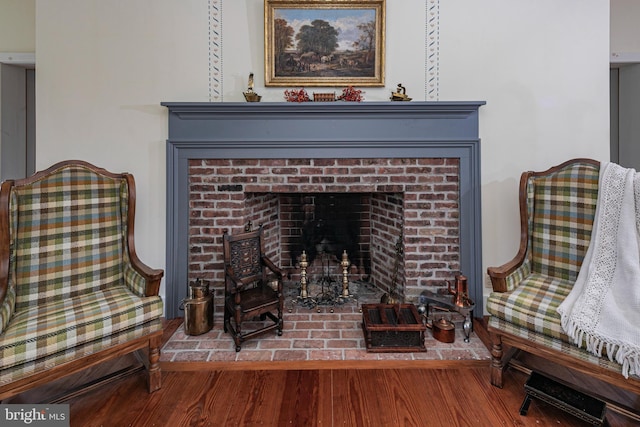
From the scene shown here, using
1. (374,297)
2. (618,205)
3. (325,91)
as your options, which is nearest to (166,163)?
(325,91)

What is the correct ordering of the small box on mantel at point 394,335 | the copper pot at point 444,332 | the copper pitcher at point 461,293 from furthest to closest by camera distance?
the copper pitcher at point 461,293 < the copper pot at point 444,332 < the small box on mantel at point 394,335

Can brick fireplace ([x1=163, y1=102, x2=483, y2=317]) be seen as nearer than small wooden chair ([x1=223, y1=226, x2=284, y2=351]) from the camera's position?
No

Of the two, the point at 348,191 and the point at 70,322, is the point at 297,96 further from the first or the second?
the point at 70,322

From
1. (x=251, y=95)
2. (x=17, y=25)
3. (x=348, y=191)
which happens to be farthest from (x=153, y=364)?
(x=17, y=25)

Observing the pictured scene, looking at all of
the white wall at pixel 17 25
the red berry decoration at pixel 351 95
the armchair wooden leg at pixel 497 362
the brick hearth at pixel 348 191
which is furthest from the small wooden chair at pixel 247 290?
the white wall at pixel 17 25

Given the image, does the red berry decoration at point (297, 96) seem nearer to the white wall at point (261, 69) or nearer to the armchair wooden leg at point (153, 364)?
the white wall at point (261, 69)

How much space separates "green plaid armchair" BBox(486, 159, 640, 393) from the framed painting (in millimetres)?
1438

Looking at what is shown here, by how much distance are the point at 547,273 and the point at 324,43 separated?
89.2 inches

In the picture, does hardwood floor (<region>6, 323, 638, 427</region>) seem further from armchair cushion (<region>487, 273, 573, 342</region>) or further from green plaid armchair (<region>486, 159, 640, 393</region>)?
armchair cushion (<region>487, 273, 573, 342</region>)

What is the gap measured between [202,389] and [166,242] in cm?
121

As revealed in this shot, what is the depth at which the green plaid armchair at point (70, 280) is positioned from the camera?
1.49 metres

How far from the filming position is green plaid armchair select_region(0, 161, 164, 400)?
149 cm

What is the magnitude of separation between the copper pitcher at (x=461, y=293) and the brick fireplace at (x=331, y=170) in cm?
23

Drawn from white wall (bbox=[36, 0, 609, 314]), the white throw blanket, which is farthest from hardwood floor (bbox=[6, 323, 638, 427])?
white wall (bbox=[36, 0, 609, 314])
